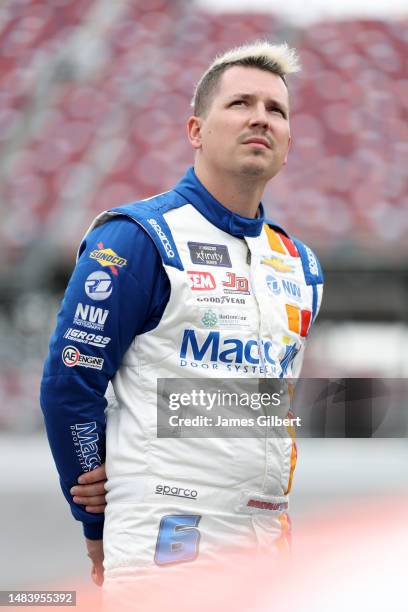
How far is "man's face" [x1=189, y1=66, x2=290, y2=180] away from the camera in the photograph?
65.6 inches

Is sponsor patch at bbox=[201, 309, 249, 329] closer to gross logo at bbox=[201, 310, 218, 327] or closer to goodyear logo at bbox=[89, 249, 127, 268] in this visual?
gross logo at bbox=[201, 310, 218, 327]

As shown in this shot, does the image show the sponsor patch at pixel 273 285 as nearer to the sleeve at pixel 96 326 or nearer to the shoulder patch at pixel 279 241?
the shoulder patch at pixel 279 241

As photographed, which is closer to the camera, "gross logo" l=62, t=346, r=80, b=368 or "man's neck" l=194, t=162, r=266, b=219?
"gross logo" l=62, t=346, r=80, b=368

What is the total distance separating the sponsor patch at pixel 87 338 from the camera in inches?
60.9

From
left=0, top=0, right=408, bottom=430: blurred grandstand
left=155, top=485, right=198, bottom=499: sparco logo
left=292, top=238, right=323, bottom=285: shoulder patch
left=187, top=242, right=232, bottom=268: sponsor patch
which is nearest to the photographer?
left=155, top=485, right=198, bottom=499: sparco logo

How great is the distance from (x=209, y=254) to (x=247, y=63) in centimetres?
38

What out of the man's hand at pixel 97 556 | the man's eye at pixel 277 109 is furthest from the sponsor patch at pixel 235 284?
the man's hand at pixel 97 556

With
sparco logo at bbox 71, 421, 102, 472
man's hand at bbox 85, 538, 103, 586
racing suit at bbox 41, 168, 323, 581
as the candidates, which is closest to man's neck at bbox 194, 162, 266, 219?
racing suit at bbox 41, 168, 323, 581

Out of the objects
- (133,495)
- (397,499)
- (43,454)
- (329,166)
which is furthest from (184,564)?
(329,166)

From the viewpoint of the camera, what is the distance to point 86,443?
1588 mm

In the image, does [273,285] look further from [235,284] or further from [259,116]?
[259,116]

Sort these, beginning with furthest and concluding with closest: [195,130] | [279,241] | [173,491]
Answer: [279,241]
[195,130]
[173,491]

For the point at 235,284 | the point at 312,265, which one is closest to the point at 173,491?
the point at 235,284

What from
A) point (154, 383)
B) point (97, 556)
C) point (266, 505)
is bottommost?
point (97, 556)
